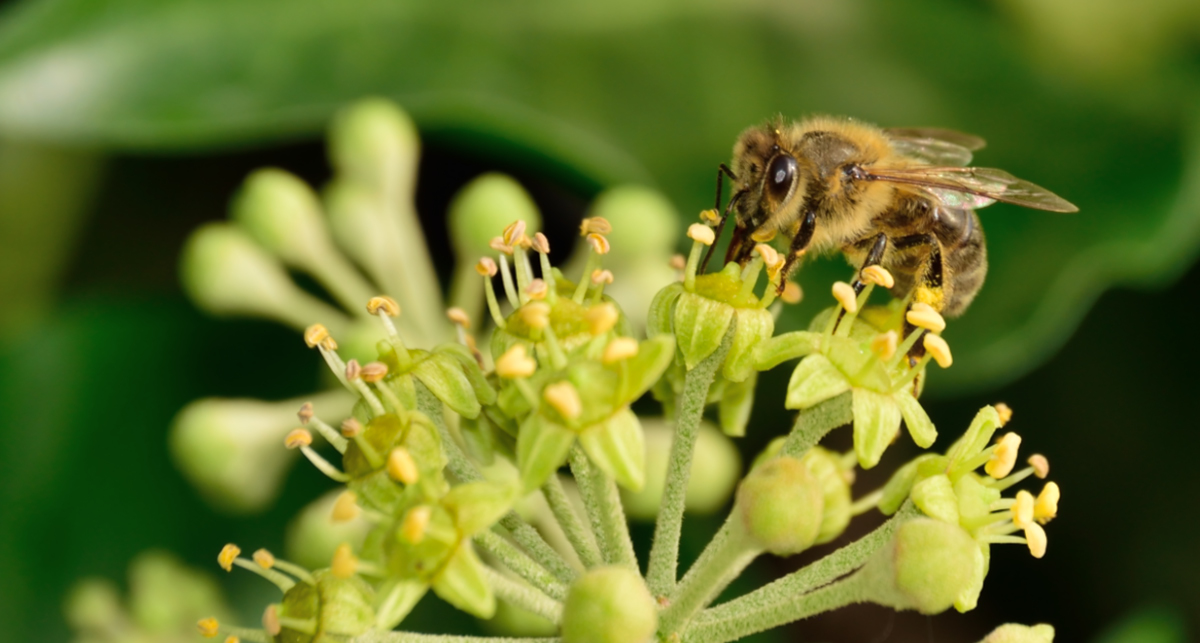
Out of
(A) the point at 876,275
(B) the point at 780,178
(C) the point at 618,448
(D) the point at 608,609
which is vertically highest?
(B) the point at 780,178

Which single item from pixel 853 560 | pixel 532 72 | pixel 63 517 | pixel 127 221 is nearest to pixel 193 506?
pixel 63 517

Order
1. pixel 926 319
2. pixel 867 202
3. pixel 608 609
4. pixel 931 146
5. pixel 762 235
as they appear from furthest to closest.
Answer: pixel 931 146 < pixel 867 202 < pixel 762 235 < pixel 926 319 < pixel 608 609

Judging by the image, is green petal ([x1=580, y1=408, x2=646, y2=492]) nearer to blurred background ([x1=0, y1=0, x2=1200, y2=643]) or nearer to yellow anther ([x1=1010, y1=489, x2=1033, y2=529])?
yellow anther ([x1=1010, y1=489, x2=1033, y2=529])

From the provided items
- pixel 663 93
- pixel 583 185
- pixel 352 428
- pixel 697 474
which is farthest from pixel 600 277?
pixel 663 93

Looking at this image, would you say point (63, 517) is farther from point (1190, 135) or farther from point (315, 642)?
point (1190, 135)

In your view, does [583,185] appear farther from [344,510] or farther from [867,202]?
[344,510]

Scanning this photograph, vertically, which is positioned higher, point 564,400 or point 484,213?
point 484,213
